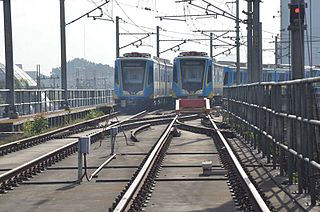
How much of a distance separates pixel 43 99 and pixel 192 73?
1054cm

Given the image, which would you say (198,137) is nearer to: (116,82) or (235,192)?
(235,192)

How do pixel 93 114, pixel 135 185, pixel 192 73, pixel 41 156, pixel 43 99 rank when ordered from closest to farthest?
pixel 135 185
pixel 41 156
pixel 93 114
pixel 43 99
pixel 192 73

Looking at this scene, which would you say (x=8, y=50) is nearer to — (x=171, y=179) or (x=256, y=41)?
(x=256, y=41)

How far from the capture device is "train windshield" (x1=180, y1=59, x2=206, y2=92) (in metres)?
45.8

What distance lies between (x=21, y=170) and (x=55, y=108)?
28911 millimetres

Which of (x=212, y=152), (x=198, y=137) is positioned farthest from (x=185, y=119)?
(x=212, y=152)

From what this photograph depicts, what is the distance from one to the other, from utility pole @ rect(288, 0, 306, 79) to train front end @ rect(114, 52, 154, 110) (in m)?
29.4

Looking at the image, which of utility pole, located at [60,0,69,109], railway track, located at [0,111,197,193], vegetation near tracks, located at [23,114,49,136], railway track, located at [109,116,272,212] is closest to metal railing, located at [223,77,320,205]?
railway track, located at [109,116,272,212]

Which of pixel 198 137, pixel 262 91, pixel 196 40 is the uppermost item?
pixel 196 40

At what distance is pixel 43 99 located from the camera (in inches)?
1582

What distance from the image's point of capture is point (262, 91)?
17062 millimetres

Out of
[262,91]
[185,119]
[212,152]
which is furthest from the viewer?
[185,119]

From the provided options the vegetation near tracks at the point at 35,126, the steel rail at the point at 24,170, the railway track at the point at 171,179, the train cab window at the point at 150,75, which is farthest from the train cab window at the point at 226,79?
the steel rail at the point at 24,170

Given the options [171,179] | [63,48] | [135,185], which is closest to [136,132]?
[171,179]
